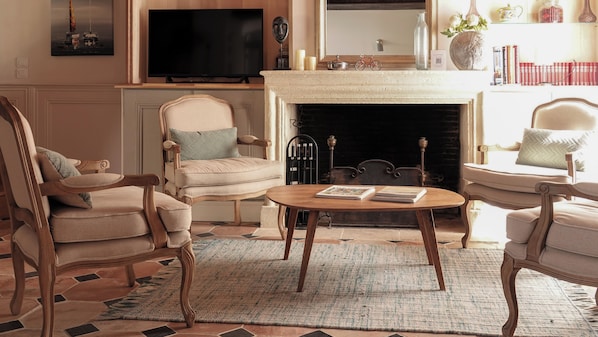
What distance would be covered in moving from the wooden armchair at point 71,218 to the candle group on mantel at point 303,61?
2414mm

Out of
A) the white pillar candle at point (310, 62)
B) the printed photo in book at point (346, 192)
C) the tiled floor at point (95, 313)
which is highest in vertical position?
the white pillar candle at point (310, 62)

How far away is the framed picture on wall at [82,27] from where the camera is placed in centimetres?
566

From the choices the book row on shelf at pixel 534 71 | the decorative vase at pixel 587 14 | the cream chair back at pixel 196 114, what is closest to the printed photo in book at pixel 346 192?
the cream chair back at pixel 196 114

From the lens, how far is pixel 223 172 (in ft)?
13.7

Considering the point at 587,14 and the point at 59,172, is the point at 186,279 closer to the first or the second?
the point at 59,172

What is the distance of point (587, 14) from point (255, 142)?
259 cm

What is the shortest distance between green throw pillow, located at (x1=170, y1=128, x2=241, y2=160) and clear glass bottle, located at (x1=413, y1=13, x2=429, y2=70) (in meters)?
1.44

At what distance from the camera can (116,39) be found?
566cm

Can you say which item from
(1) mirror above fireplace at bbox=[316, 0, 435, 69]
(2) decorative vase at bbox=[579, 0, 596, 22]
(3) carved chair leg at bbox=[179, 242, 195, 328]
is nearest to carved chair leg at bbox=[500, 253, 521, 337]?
(3) carved chair leg at bbox=[179, 242, 195, 328]

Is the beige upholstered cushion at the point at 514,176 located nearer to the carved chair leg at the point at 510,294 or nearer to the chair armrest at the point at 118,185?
the carved chair leg at the point at 510,294

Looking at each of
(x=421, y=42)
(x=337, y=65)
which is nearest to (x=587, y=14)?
(x=421, y=42)

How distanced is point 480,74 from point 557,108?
59cm

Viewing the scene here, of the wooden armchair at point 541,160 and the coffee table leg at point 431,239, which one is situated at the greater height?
the wooden armchair at point 541,160

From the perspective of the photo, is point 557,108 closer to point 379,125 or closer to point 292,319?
point 379,125
